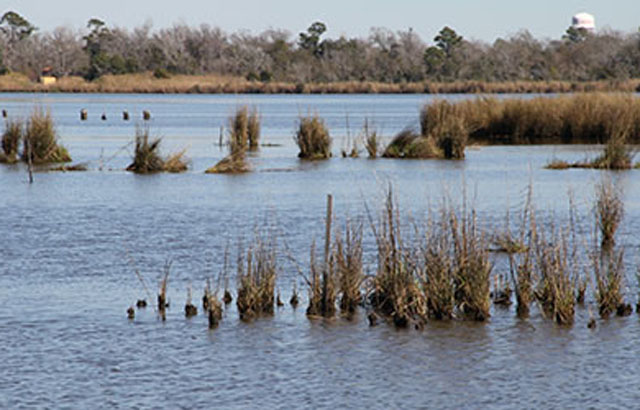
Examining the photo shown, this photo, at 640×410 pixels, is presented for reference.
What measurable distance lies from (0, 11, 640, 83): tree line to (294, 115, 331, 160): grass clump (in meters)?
65.9

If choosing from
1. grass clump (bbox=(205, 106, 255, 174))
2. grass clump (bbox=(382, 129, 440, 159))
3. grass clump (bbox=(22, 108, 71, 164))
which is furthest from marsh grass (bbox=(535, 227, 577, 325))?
grass clump (bbox=(22, 108, 71, 164))

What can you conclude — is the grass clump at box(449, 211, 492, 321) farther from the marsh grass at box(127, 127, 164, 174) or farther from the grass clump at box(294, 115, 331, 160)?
the grass clump at box(294, 115, 331, 160)

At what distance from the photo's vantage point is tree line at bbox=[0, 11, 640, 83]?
108m

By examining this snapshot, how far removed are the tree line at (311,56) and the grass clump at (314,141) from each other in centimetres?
6592

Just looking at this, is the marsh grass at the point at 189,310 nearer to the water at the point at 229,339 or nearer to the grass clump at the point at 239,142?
the water at the point at 229,339

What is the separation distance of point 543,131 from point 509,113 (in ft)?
4.51

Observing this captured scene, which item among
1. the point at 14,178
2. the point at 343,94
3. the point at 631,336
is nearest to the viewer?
the point at 631,336

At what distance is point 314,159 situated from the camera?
3175 cm

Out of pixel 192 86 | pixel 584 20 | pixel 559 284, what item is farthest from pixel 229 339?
pixel 584 20

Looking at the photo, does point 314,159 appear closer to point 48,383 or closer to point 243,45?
point 48,383

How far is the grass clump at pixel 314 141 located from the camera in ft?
105

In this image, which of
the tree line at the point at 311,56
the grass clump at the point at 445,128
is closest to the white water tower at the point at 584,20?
the tree line at the point at 311,56

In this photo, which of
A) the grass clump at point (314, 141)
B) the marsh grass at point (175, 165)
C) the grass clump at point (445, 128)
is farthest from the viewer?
the grass clump at point (314, 141)

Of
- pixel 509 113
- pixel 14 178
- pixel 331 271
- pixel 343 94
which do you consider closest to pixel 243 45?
pixel 343 94
